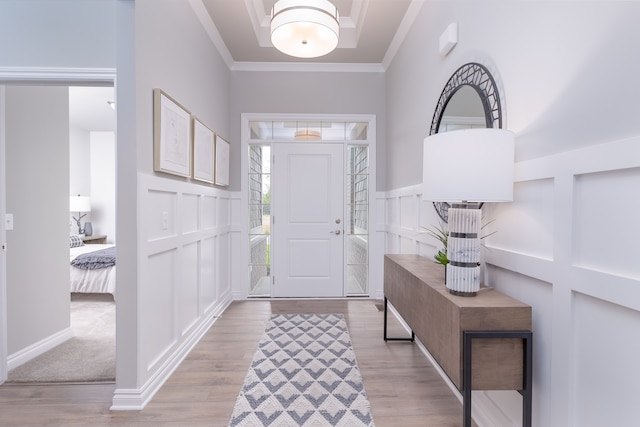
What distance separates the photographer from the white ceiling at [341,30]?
266 cm

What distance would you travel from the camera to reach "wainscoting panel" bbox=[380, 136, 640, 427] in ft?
2.86

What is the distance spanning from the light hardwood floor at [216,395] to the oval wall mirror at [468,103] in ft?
3.51

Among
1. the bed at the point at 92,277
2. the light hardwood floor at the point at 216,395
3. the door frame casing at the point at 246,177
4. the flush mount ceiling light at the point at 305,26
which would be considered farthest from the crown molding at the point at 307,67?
the light hardwood floor at the point at 216,395

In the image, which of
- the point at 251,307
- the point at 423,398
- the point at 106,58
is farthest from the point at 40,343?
the point at 423,398

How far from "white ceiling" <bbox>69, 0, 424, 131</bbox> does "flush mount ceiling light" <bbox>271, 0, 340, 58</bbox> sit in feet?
3.06

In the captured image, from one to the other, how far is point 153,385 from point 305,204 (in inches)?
93.6

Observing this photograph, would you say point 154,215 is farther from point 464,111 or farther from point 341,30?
point 341,30

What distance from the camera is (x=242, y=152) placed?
12.2 feet

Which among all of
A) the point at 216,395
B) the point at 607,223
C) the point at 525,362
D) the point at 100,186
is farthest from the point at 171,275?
the point at 100,186

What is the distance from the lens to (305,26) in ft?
6.40

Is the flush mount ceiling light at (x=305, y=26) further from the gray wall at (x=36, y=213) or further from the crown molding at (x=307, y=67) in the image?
the gray wall at (x=36, y=213)

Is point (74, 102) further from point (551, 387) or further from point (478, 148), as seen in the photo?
point (551, 387)

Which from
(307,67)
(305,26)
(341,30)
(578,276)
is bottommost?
(578,276)

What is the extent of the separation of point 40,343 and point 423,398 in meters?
2.74
